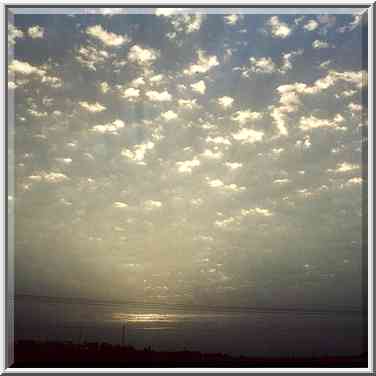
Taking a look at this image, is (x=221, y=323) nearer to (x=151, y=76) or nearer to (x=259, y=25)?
(x=151, y=76)

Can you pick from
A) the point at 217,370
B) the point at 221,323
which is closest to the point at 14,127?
the point at 217,370

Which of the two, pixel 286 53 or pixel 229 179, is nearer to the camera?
pixel 286 53

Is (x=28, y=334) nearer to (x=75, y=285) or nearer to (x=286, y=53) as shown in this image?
(x=75, y=285)

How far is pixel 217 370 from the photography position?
91.7 inches

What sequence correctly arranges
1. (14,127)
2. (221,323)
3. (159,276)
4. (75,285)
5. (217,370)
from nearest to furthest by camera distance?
1. (217,370)
2. (14,127)
3. (75,285)
4. (159,276)
5. (221,323)

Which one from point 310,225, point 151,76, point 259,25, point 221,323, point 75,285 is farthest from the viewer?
point 221,323

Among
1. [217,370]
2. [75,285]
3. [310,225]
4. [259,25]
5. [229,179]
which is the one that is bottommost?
[217,370]

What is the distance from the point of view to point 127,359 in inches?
102

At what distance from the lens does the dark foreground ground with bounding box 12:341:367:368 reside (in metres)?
2.43

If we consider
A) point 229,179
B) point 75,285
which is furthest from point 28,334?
point 229,179

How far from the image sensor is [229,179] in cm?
315

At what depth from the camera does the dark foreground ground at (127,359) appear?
2.43m

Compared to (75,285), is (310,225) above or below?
above

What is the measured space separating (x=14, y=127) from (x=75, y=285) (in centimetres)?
153
